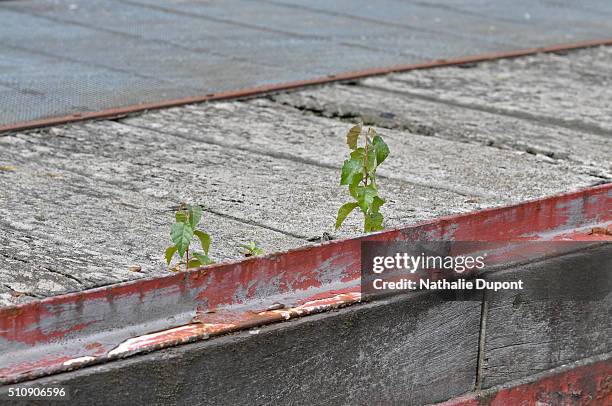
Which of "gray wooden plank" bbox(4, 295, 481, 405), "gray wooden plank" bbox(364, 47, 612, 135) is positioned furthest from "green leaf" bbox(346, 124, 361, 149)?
"gray wooden plank" bbox(364, 47, 612, 135)

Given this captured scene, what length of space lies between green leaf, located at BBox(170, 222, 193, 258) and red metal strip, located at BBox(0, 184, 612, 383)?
140mm

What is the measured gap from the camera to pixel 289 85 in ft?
14.6

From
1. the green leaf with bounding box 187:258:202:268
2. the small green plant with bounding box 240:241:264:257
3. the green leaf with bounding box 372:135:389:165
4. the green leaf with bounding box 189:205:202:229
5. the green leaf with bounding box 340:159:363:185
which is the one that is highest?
the green leaf with bounding box 372:135:389:165

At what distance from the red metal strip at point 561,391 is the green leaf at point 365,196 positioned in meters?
0.51

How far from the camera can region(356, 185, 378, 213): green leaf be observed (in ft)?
8.95

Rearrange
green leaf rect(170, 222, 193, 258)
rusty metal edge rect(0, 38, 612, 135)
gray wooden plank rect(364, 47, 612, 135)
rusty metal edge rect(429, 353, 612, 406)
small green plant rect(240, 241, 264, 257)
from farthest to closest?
gray wooden plank rect(364, 47, 612, 135)
rusty metal edge rect(0, 38, 612, 135)
rusty metal edge rect(429, 353, 612, 406)
small green plant rect(240, 241, 264, 257)
green leaf rect(170, 222, 193, 258)

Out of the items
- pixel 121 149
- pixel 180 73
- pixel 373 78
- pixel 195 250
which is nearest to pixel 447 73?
pixel 373 78

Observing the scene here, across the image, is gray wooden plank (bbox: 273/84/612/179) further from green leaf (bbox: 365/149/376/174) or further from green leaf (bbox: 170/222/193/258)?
green leaf (bbox: 170/222/193/258)

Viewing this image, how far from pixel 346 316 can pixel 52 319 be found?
0.66 metres

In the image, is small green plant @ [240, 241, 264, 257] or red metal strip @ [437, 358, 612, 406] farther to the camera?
red metal strip @ [437, 358, 612, 406]

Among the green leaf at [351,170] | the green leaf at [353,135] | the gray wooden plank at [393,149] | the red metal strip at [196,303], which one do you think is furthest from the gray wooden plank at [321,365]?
the gray wooden plank at [393,149]

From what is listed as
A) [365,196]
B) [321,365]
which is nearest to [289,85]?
[365,196]

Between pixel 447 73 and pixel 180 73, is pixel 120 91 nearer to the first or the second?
pixel 180 73

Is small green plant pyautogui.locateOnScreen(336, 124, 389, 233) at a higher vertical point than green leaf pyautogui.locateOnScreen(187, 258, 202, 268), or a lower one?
higher
